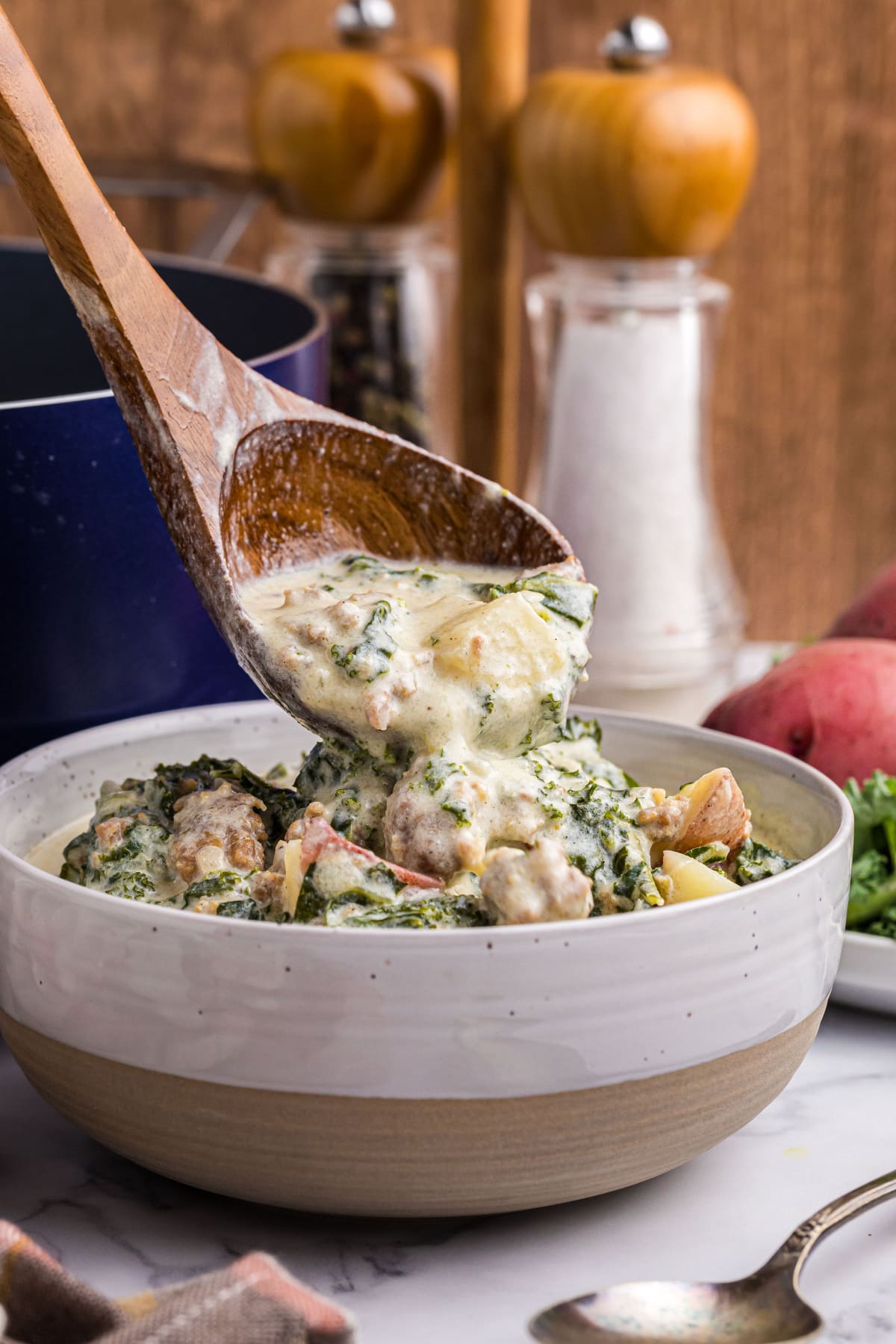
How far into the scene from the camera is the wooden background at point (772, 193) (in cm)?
198

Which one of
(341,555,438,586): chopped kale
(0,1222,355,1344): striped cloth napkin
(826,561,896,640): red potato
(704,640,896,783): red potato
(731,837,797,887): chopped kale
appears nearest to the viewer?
(0,1222,355,1344): striped cloth napkin

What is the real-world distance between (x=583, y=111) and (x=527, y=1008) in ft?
3.54

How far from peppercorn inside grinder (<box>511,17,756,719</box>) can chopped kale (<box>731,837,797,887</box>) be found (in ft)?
2.37

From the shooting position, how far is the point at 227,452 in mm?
943

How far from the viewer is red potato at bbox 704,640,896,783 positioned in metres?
1.16

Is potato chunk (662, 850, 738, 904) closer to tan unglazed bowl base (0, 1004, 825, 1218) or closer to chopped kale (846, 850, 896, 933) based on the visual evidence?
tan unglazed bowl base (0, 1004, 825, 1218)

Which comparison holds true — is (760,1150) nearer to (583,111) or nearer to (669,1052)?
(669,1052)

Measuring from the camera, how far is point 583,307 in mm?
1632

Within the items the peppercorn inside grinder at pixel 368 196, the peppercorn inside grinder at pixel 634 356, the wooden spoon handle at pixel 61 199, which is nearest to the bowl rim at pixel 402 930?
the wooden spoon handle at pixel 61 199

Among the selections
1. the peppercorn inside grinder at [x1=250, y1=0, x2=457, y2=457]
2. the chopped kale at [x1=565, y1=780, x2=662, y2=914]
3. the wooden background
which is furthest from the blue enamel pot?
the wooden background

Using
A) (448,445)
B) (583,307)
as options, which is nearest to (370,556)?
(583,307)

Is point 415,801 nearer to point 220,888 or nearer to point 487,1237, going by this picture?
point 220,888

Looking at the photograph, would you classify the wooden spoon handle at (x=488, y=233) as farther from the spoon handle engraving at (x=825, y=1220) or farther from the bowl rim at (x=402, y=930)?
the spoon handle engraving at (x=825, y=1220)

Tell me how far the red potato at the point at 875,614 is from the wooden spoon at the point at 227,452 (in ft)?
1.62
